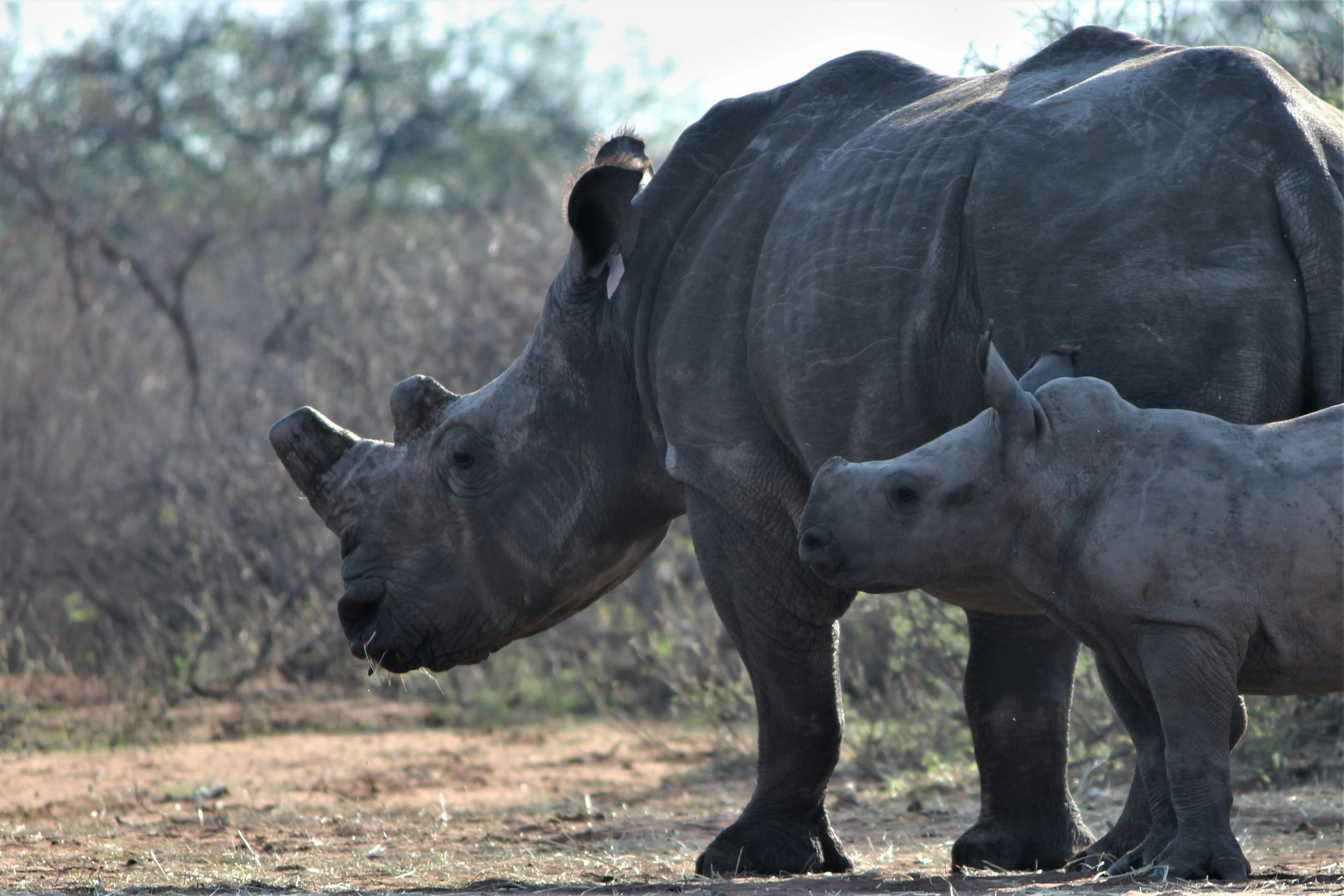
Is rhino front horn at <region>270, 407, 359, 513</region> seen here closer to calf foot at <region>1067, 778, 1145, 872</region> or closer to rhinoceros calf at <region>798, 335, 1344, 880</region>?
rhinoceros calf at <region>798, 335, 1344, 880</region>

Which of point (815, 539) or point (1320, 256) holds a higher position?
point (1320, 256)

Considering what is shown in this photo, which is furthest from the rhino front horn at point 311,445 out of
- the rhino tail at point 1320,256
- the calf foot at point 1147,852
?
the rhino tail at point 1320,256

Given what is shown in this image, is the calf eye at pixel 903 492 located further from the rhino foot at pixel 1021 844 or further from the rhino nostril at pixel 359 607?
the rhino nostril at pixel 359 607

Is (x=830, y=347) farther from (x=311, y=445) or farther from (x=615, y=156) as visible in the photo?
(x=311, y=445)

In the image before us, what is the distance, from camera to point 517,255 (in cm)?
1295

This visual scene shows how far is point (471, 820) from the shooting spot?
7152 millimetres

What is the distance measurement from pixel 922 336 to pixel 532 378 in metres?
1.72

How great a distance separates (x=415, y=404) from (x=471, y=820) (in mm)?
2285

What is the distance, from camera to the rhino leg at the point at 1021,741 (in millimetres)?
4863

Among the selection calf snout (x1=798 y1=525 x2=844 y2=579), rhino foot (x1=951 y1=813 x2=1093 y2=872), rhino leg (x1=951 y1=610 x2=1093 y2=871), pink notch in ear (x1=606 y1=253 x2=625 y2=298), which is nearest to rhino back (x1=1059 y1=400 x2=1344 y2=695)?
calf snout (x1=798 y1=525 x2=844 y2=579)

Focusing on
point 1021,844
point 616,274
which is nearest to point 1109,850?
point 1021,844

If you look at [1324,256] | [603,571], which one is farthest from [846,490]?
[603,571]

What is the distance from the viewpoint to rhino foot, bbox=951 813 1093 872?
4.86 meters

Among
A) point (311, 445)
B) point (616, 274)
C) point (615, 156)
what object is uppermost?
point (615, 156)
